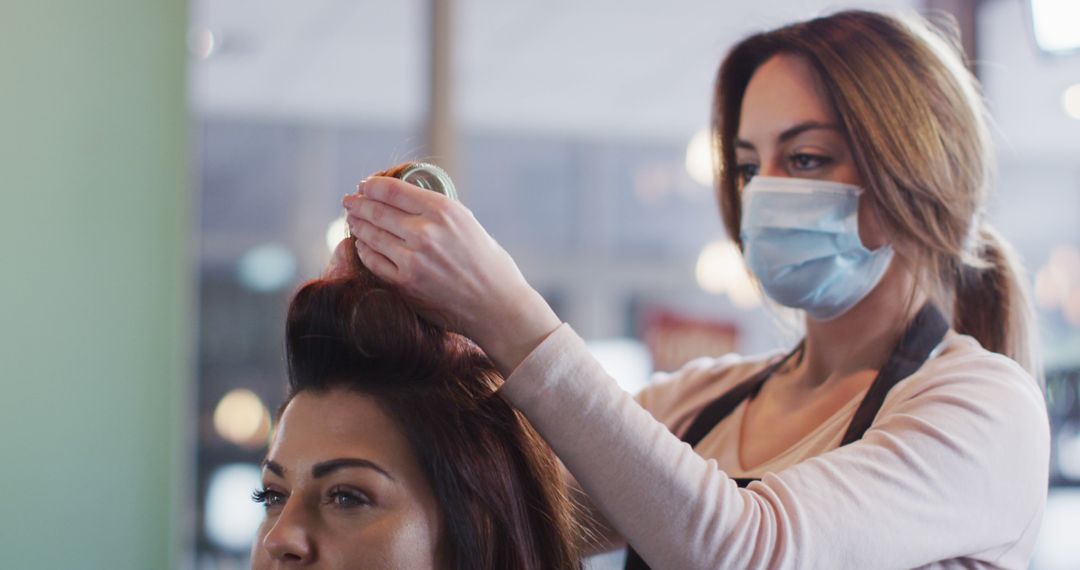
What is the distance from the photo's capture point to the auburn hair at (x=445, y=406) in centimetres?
140

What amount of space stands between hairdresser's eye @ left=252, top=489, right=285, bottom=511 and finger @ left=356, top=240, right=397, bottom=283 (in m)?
0.38

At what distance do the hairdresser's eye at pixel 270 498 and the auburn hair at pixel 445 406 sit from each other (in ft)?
0.44

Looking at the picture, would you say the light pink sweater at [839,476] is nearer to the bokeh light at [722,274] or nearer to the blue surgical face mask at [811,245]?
the blue surgical face mask at [811,245]

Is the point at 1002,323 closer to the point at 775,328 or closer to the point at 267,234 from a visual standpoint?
the point at 775,328

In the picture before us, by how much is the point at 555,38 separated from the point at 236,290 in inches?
117

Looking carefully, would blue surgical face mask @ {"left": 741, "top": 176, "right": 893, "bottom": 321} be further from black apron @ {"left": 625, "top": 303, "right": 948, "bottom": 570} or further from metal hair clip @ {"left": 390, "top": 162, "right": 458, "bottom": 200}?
metal hair clip @ {"left": 390, "top": 162, "right": 458, "bottom": 200}

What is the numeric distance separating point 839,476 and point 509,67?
640 centimetres

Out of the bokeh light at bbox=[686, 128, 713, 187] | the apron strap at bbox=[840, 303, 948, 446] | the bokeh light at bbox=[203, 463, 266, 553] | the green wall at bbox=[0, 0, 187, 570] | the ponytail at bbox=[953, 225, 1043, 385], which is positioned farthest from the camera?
the bokeh light at bbox=[686, 128, 713, 187]

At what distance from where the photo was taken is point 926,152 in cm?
177

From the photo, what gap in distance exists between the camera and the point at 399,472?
1.38 metres

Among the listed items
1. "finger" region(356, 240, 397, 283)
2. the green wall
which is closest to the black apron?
"finger" region(356, 240, 397, 283)

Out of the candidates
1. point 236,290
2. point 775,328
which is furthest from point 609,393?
point 236,290

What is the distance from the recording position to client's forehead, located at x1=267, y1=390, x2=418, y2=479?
1375mm

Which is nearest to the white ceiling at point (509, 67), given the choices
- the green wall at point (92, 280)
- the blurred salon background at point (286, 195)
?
the blurred salon background at point (286, 195)
